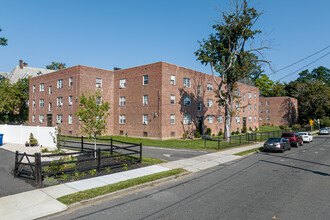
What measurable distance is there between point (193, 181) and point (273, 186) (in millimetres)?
3402

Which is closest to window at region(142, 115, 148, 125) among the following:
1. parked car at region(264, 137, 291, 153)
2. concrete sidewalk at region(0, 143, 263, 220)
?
parked car at region(264, 137, 291, 153)

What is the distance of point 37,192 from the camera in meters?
8.47

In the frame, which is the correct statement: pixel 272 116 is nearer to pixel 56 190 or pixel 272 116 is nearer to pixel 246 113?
pixel 246 113

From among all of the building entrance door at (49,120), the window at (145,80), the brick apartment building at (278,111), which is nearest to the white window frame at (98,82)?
the window at (145,80)

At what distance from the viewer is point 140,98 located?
3250cm

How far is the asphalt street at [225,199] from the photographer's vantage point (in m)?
6.63

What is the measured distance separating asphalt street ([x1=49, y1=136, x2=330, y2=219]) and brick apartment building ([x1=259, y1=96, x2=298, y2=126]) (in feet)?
213

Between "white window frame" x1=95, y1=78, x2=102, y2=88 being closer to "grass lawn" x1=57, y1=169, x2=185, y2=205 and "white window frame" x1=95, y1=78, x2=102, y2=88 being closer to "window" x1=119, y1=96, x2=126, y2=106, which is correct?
"window" x1=119, y1=96, x2=126, y2=106

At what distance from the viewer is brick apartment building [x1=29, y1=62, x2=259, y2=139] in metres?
30.7

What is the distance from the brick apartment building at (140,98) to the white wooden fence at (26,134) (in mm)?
9610

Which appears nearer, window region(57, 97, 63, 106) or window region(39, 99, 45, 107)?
window region(57, 97, 63, 106)

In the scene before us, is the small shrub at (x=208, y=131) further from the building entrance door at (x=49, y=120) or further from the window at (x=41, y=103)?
the window at (x=41, y=103)

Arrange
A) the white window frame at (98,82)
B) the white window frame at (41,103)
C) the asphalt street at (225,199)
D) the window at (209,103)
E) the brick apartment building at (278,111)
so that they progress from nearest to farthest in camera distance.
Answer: the asphalt street at (225,199), the white window frame at (98,82), the window at (209,103), the white window frame at (41,103), the brick apartment building at (278,111)

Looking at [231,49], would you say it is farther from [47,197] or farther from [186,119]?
[47,197]
